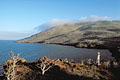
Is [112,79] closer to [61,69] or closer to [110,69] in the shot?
[110,69]

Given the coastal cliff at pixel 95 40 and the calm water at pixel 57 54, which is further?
the coastal cliff at pixel 95 40

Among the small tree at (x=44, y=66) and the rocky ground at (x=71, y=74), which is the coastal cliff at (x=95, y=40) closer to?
the rocky ground at (x=71, y=74)

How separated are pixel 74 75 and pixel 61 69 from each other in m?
2.38

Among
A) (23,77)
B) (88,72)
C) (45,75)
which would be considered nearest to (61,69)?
(45,75)

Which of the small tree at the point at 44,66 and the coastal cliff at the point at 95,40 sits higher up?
the coastal cliff at the point at 95,40

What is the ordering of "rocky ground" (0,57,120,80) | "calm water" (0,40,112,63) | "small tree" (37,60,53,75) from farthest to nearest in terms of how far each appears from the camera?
"calm water" (0,40,112,63) → "small tree" (37,60,53,75) → "rocky ground" (0,57,120,80)

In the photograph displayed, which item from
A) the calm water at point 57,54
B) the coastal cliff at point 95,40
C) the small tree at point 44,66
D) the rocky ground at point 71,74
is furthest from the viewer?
the coastal cliff at point 95,40

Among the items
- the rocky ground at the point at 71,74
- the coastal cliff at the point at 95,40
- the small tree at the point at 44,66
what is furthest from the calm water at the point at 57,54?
the rocky ground at the point at 71,74

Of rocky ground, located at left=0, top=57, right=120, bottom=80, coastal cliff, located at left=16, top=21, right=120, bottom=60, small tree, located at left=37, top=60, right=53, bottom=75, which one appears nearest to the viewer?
rocky ground, located at left=0, top=57, right=120, bottom=80

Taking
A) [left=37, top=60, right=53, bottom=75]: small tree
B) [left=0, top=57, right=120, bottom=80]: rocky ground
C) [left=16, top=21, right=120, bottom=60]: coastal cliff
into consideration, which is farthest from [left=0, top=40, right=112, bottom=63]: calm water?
[left=0, top=57, right=120, bottom=80]: rocky ground

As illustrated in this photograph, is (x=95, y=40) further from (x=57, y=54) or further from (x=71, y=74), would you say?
(x=71, y=74)

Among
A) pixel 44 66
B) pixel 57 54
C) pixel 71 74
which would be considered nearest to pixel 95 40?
pixel 57 54

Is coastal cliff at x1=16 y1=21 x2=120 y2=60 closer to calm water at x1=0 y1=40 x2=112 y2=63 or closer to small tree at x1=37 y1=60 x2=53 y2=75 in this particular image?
calm water at x1=0 y1=40 x2=112 y2=63

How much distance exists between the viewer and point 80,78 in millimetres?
14875
